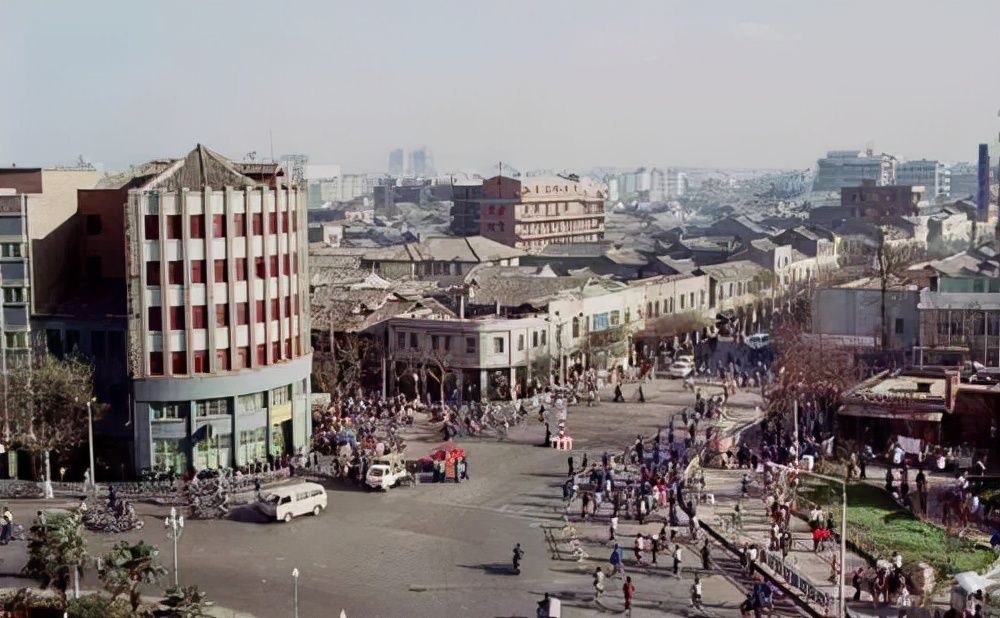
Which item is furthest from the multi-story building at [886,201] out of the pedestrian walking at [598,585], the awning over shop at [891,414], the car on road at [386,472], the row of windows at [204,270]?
the pedestrian walking at [598,585]

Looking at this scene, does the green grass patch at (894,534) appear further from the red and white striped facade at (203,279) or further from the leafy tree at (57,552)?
the red and white striped facade at (203,279)

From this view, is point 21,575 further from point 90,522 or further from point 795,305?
point 795,305

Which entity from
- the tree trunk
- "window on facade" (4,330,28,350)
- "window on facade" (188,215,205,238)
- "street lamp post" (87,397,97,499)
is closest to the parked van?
"street lamp post" (87,397,97,499)

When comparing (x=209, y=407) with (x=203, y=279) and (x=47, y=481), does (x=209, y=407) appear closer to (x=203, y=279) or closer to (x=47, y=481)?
(x=203, y=279)

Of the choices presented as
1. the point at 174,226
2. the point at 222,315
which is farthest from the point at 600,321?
the point at 174,226

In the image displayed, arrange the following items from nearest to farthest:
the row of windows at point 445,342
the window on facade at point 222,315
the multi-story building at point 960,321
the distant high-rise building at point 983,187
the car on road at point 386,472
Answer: the car on road at point 386,472 < the window on facade at point 222,315 < the multi-story building at point 960,321 < the row of windows at point 445,342 < the distant high-rise building at point 983,187

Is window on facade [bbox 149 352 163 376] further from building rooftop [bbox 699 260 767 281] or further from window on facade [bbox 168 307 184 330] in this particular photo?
building rooftop [bbox 699 260 767 281]

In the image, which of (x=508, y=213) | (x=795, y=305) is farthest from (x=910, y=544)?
(x=508, y=213)
